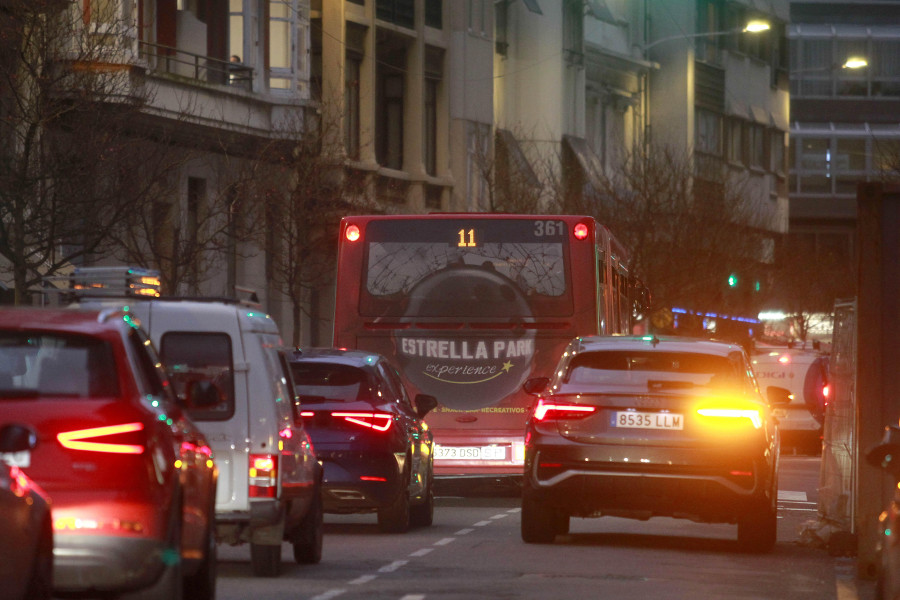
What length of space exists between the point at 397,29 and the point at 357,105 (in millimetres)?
2293

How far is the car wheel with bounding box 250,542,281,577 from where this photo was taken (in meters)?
14.2

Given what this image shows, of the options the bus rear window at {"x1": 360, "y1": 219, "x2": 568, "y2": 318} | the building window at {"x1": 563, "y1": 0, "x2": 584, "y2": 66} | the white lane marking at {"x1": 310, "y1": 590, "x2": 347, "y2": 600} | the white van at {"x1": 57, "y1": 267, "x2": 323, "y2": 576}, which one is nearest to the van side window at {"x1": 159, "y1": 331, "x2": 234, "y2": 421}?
the white van at {"x1": 57, "y1": 267, "x2": 323, "y2": 576}

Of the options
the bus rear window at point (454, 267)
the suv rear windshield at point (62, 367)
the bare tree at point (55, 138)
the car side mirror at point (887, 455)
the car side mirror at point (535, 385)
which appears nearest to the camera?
the suv rear windshield at point (62, 367)

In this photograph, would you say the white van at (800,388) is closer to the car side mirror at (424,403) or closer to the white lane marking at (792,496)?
the white lane marking at (792,496)

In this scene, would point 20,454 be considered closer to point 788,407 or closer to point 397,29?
point 788,407

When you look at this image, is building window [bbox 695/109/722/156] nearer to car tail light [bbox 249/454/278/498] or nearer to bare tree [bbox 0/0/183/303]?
bare tree [bbox 0/0/183/303]

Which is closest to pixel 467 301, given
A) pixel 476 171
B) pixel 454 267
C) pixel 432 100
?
pixel 454 267

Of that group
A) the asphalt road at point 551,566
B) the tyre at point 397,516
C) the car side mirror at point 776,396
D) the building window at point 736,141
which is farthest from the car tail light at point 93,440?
the building window at point 736,141

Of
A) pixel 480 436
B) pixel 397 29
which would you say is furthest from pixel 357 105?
pixel 480 436

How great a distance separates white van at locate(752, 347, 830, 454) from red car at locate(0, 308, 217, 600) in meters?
30.3

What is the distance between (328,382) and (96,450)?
8.79m

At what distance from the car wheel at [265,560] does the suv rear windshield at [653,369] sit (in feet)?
11.2

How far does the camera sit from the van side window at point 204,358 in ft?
44.6

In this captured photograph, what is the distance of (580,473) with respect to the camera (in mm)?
16469
